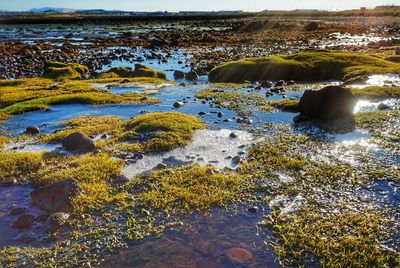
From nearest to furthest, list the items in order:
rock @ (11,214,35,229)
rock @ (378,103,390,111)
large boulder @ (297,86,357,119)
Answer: rock @ (11,214,35,229)
large boulder @ (297,86,357,119)
rock @ (378,103,390,111)

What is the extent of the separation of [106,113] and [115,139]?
20.0 ft

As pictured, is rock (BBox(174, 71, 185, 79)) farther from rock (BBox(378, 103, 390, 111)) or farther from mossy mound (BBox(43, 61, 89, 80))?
rock (BBox(378, 103, 390, 111))

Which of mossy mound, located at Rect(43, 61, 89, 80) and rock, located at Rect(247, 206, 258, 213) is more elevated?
rock, located at Rect(247, 206, 258, 213)

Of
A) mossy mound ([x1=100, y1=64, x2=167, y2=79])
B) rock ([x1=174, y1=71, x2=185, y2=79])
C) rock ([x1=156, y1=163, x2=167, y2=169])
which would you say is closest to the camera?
rock ([x1=156, y1=163, x2=167, y2=169])

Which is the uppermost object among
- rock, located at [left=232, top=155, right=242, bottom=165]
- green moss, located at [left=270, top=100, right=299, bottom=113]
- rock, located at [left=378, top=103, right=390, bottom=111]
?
rock, located at [left=378, top=103, right=390, bottom=111]

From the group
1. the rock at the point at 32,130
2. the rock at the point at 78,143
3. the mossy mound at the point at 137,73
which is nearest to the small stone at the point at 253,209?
the rock at the point at 78,143

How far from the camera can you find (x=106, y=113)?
2364 centimetres

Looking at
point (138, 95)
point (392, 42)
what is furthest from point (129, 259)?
point (392, 42)

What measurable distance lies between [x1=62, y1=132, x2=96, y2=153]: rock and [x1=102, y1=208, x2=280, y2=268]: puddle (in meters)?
7.17

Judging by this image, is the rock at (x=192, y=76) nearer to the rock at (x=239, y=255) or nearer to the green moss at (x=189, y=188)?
the green moss at (x=189, y=188)

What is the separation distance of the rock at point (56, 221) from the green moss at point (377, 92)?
20179 millimetres

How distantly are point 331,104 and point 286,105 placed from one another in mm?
3363

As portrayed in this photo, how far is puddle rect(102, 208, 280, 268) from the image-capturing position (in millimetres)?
9320

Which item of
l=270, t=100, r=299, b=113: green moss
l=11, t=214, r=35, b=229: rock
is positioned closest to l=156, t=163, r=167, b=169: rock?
l=11, t=214, r=35, b=229: rock
